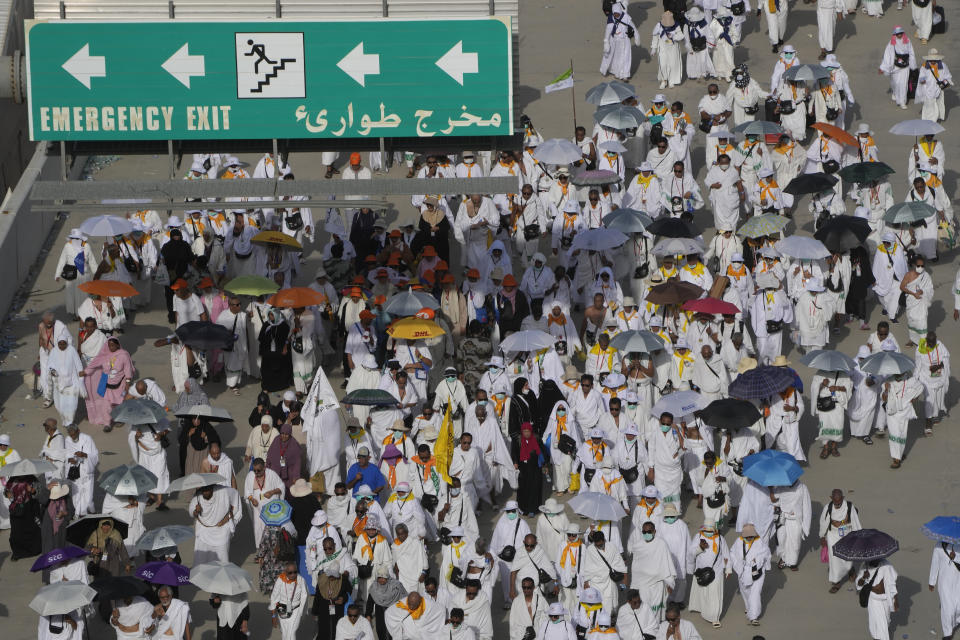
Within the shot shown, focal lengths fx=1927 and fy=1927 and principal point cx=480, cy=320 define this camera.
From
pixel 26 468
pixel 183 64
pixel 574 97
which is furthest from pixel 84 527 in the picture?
pixel 574 97

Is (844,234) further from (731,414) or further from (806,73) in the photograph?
(806,73)

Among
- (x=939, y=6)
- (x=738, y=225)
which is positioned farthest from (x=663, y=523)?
(x=939, y=6)

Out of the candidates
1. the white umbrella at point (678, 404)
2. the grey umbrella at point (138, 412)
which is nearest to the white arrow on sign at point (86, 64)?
the grey umbrella at point (138, 412)

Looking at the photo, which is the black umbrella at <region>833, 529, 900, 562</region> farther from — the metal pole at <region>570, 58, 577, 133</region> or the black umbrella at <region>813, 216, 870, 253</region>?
the metal pole at <region>570, 58, 577, 133</region>

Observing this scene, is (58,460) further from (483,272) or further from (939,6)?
(939,6)

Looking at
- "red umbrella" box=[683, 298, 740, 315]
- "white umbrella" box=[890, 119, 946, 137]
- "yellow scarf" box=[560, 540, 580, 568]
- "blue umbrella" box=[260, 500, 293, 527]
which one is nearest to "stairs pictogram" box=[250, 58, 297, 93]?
"blue umbrella" box=[260, 500, 293, 527]

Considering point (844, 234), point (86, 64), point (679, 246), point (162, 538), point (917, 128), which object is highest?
point (86, 64)
